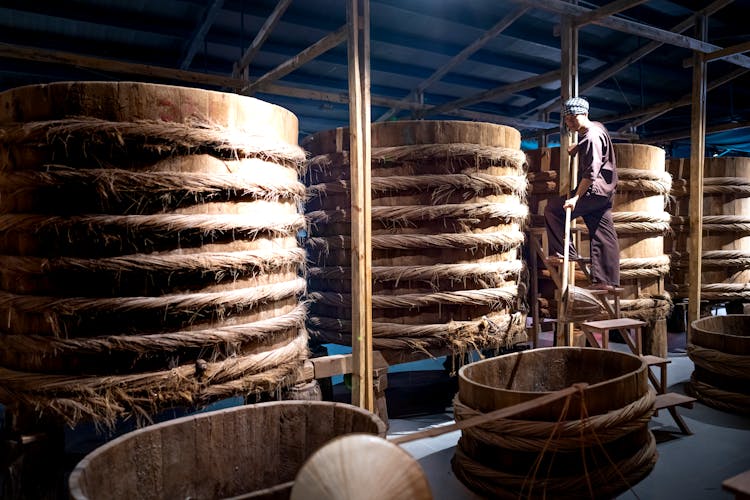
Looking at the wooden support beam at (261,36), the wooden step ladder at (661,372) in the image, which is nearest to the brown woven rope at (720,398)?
the wooden step ladder at (661,372)

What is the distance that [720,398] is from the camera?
416cm

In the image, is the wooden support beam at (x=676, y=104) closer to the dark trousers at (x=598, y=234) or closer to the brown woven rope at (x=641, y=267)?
the brown woven rope at (x=641, y=267)

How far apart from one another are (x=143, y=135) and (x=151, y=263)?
0.62 m

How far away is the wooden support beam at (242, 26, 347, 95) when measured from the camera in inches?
138

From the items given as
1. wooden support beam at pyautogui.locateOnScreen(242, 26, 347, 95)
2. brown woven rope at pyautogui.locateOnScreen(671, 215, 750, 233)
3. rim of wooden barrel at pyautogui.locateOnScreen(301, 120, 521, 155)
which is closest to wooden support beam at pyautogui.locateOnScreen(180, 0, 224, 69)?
wooden support beam at pyautogui.locateOnScreen(242, 26, 347, 95)

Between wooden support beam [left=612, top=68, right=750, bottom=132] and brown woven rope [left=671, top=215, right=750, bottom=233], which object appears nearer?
brown woven rope [left=671, top=215, right=750, bottom=233]

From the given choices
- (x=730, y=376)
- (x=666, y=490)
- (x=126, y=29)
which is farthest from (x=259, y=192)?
(x=126, y=29)

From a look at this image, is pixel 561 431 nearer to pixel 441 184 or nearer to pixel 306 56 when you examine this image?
pixel 441 184

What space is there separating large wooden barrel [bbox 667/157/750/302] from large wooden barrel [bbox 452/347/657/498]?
13.6 ft

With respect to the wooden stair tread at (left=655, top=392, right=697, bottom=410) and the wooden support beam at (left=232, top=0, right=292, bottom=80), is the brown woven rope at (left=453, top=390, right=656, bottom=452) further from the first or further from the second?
the wooden support beam at (left=232, top=0, right=292, bottom=80)

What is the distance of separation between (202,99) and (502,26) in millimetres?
4541

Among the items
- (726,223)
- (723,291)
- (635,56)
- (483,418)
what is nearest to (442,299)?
(483,418)

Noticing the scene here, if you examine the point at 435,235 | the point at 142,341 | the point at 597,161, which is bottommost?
the point at 142,341

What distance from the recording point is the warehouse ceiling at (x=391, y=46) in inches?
214
